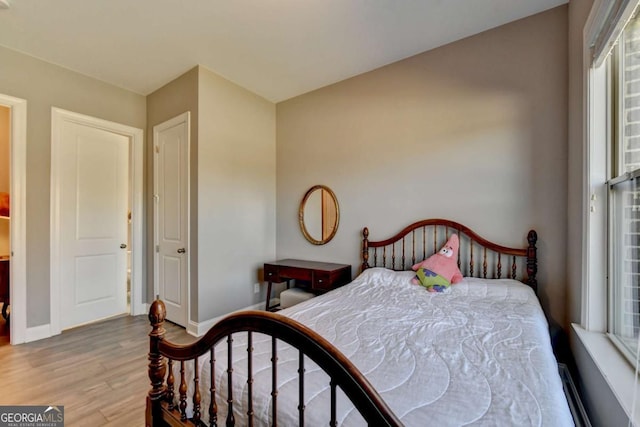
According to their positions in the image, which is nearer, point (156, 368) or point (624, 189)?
point (156, 368)

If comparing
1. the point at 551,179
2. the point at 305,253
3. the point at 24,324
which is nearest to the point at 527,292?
the point at 551,179

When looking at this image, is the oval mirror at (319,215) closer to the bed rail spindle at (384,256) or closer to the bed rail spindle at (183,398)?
the bed rail spindle at (384,256)

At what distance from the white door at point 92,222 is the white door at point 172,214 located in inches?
22.2

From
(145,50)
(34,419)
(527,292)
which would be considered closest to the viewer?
(34,419)

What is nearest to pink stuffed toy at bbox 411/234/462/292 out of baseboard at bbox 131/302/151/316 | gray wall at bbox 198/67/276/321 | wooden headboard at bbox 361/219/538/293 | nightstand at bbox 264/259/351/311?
wooden headboard at bbox 361/219/538/293

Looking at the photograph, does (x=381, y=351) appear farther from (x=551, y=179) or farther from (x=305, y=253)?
(x=305, y=253)

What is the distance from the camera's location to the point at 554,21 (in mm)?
2205

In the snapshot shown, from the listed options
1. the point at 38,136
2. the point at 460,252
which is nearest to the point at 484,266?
the point at 460,252

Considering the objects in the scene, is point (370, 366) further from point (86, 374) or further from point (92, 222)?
point (92, 222)

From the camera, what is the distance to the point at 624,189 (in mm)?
1433

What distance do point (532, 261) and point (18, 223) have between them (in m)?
4.43

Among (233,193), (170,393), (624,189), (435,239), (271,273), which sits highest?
(233,193)

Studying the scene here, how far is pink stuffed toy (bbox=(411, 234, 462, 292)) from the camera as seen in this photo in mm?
2242

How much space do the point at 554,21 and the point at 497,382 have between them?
8.64 ft
